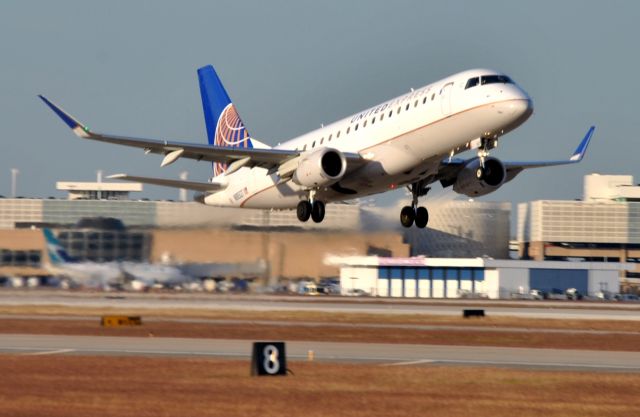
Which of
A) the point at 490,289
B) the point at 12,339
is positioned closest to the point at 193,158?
the point at 12,339

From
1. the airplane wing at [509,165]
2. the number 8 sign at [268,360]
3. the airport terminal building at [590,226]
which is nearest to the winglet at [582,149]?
the airplane wing at [509,165]

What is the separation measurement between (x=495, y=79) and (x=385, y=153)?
4.98 meters

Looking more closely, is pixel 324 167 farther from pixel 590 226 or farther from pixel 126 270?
pixel 590 226

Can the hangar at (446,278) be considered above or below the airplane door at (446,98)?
below

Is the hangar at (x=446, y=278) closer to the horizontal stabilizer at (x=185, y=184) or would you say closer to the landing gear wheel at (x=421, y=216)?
the horizontal stabilizer at (x=185, y=184)

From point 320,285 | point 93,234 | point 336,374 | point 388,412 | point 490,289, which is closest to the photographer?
point 388,412

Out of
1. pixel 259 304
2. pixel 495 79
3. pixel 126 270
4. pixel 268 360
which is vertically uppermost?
pixel 495 79

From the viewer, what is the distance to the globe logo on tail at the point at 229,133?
179 ft

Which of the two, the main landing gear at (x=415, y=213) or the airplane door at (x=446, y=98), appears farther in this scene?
the main landing gear at (x=415, y=213)

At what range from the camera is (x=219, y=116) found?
58.0m

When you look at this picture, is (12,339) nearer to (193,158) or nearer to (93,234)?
(193,158)

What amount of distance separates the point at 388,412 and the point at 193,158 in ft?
80.7

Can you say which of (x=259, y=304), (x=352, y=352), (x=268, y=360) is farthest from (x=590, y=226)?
(x=268, y=360)

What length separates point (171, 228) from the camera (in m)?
61.6
